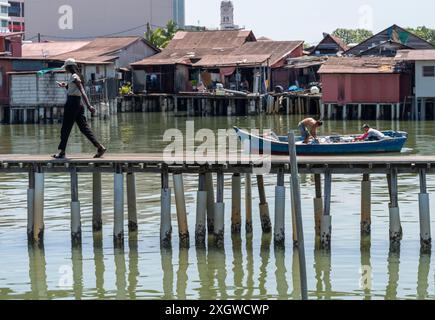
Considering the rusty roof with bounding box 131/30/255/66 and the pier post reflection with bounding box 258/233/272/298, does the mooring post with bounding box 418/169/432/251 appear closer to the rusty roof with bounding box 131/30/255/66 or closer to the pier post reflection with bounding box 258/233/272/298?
the pier post reflection with bounding box 258/233/272/298

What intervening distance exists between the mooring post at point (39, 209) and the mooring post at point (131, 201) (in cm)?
171

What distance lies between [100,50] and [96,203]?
185 feet

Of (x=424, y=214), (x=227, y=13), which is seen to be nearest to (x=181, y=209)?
(x=424, y=214)

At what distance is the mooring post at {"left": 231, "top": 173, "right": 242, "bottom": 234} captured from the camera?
2139 cm

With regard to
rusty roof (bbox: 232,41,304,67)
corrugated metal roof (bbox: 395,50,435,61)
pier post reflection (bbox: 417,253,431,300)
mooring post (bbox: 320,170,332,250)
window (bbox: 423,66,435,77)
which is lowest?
pier post reflection (bbox: 417,253,431,300)

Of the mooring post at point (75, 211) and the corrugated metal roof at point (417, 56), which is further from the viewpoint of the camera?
the corrugated metal roof at point (417, 56)

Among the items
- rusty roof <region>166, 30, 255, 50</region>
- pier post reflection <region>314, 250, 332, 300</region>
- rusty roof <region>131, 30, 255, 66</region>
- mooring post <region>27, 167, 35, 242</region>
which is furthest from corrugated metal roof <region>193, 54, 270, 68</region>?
pier post reflection <region>314, 250, 332, 300</region>

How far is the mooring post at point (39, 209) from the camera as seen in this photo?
20562 mm

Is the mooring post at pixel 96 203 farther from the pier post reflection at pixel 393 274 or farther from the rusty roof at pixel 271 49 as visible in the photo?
the rusty roof at pixel 271 49

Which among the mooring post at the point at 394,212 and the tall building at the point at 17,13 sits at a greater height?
the tall building at the point at 17,13

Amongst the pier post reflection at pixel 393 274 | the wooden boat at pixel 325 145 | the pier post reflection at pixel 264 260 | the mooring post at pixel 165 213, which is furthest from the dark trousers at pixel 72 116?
the wooden boat at pixel 325 145

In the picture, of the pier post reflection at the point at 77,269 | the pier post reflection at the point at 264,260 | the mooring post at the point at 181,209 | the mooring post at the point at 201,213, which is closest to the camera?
the pier post reflection at the point at 77,269

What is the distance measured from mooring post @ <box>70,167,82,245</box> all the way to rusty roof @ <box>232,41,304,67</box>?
54.5 meters

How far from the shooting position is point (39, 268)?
20.2m
